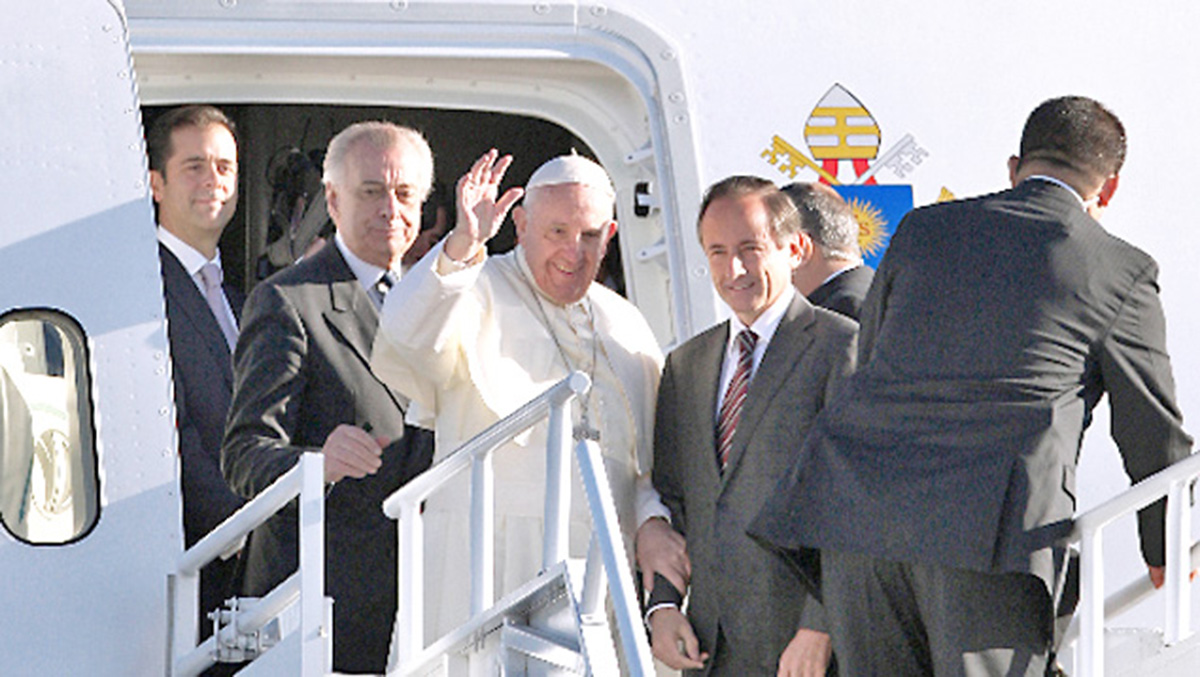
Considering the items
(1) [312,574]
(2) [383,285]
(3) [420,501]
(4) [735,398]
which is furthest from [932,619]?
(2) [383,285]

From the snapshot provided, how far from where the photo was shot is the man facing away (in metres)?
4.80

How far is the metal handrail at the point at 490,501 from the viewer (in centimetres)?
393

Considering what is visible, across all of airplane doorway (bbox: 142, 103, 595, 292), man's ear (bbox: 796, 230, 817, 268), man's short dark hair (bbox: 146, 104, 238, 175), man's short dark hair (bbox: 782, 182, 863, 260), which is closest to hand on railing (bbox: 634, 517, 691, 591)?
man's ear (bbox: 796, 230, 817, 268)

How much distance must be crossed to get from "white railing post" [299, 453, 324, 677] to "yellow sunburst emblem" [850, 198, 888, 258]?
2.23 m

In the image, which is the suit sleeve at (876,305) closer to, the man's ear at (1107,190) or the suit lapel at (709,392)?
the man's ear at (1107,190)

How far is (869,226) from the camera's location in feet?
19.6

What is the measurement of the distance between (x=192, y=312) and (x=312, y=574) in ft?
5.27

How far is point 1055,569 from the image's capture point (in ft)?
13.1

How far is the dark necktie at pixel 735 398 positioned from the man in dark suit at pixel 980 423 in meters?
0.52

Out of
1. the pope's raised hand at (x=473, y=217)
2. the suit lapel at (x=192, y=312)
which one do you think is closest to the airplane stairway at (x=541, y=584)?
the pope's raised hand at (x=473, y=217)

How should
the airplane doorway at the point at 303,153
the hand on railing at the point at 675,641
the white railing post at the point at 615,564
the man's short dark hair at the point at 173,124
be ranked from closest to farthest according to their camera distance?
1. the white railing post at the point at 615,564
2. the hand on railing at the point at 675,641
3. the man's short dark hair at the point at 173,124
4. the airplane doorway at the point at 303,153

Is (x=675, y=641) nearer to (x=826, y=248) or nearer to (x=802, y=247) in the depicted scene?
(x=802, y=247)

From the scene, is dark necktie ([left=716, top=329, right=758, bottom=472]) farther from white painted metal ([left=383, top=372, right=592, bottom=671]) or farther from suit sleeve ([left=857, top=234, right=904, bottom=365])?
white painted metal ([left=383, top=372, right=592, bottom=671])

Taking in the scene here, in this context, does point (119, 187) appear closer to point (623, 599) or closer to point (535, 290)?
point (535, 290)
